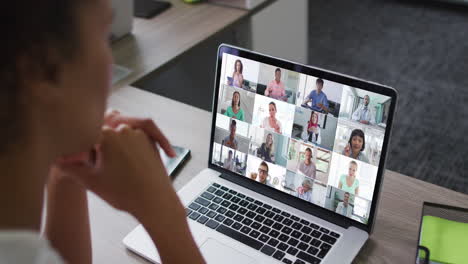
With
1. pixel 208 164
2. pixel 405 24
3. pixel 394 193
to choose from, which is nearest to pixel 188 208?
pixel 208 164

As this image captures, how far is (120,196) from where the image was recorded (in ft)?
2.20

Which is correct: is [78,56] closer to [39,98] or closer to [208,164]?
[39,98]

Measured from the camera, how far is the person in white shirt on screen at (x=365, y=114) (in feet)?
2.77

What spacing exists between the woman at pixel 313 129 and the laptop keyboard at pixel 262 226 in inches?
5.8

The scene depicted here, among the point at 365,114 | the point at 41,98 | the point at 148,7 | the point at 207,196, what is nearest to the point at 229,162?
the point at 207,196

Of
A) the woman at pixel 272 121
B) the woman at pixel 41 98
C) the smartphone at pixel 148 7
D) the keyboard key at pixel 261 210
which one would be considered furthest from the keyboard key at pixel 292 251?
the smartphone at pixel 148 7

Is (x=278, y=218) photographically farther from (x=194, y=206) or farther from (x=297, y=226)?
(x=194, y=206)

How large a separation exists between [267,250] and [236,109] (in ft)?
0.92

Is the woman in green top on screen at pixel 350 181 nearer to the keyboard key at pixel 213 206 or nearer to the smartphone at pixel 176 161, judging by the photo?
the keyboard key at pixel 213 206

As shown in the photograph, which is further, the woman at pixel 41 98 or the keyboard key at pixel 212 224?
the keyboard key at pixel 212 224

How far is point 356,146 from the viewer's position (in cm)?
87

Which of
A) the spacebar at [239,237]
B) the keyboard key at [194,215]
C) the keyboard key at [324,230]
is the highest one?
the keyboard key at [324,230]

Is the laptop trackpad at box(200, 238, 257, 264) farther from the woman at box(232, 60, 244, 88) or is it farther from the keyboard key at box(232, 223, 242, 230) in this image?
the woman at box(232, 60, 244, 88)

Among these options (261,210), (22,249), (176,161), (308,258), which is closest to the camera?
(22,249)
